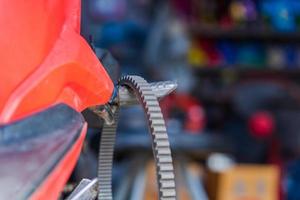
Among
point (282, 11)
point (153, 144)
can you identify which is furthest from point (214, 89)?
point (153, 144)

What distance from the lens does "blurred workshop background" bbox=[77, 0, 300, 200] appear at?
1.65 meters

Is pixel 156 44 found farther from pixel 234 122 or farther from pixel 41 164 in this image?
pixel 41 164

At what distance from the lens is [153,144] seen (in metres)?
0.42

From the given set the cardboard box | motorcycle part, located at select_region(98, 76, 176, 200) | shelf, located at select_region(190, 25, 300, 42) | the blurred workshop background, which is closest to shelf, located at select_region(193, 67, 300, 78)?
the blurred workshop background

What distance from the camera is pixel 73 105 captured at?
0.41m

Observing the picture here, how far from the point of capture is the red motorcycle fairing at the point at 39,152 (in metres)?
0.34

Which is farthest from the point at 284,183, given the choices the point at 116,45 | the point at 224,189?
the point at 116,45

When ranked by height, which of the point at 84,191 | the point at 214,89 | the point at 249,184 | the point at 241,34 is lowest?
the point at 249,184

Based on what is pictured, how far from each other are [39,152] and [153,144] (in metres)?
0.10

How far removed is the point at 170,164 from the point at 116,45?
6.11 ft

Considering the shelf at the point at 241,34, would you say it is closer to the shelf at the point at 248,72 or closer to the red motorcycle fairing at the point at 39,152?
the shelf at the point at 248,72

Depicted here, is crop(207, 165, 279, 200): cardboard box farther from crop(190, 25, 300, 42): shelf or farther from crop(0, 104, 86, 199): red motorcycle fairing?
crop(0, 104, 86, 199): red motorcycle fairing

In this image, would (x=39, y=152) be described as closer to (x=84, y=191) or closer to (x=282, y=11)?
(x=84, y=191)

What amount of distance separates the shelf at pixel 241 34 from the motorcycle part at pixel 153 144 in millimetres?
2214
